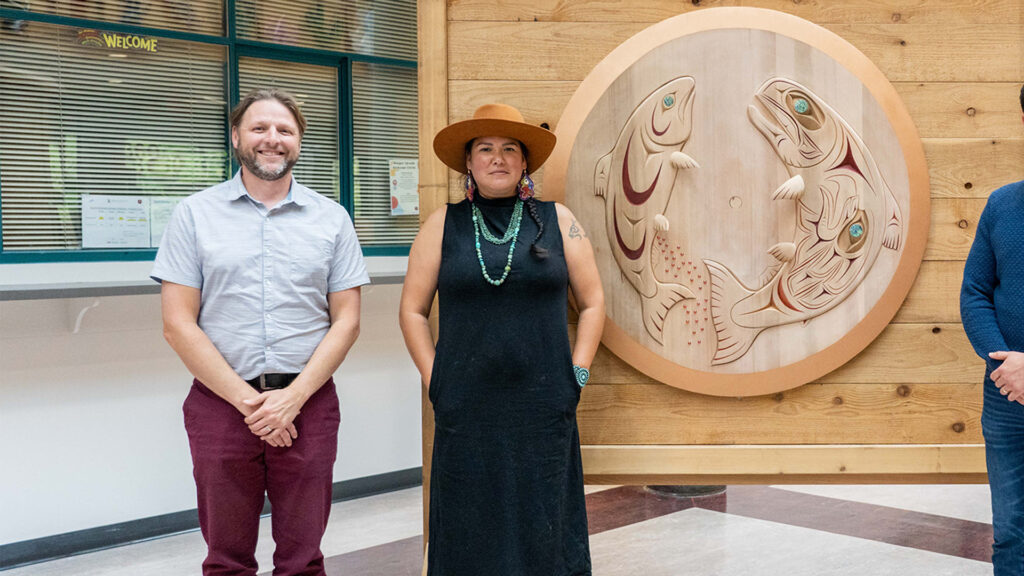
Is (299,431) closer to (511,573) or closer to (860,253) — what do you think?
(511,573)

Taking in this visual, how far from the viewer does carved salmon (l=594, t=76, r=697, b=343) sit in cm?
259

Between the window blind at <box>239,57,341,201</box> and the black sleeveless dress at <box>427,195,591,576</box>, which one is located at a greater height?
the window blind at <box>239,57,341,201</box>

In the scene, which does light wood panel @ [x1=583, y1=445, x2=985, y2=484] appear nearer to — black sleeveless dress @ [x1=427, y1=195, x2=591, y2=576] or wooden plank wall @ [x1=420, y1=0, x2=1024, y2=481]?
wooden plank wall @ [x1=420, y1=0, x2=1024, y2=481]

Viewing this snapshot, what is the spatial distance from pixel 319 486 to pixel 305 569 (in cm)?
22

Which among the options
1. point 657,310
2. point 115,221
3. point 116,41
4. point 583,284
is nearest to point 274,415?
point 583,284

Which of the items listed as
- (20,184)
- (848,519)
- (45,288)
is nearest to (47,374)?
(45,288)

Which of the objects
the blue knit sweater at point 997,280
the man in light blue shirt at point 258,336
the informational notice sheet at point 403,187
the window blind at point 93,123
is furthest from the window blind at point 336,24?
the blue knit sweater at point 997,280

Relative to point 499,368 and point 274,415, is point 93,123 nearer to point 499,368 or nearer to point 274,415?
point 274,415

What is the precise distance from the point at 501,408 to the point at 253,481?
2.19 feet

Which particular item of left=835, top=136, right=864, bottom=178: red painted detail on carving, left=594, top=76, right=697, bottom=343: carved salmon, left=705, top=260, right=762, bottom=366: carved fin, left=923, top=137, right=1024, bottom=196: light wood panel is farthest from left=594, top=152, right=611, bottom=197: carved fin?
left=923, top=137, right=1024, bottom=196: light wood panel

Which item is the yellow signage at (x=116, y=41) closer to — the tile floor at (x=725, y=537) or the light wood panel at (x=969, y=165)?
the tile floor at (x=725, y=537)

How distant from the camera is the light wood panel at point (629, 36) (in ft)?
8.50

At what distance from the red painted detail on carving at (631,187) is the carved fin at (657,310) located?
264 millimetres

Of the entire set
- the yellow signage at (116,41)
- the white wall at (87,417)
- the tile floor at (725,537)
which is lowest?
the tile floor at (725,537)
